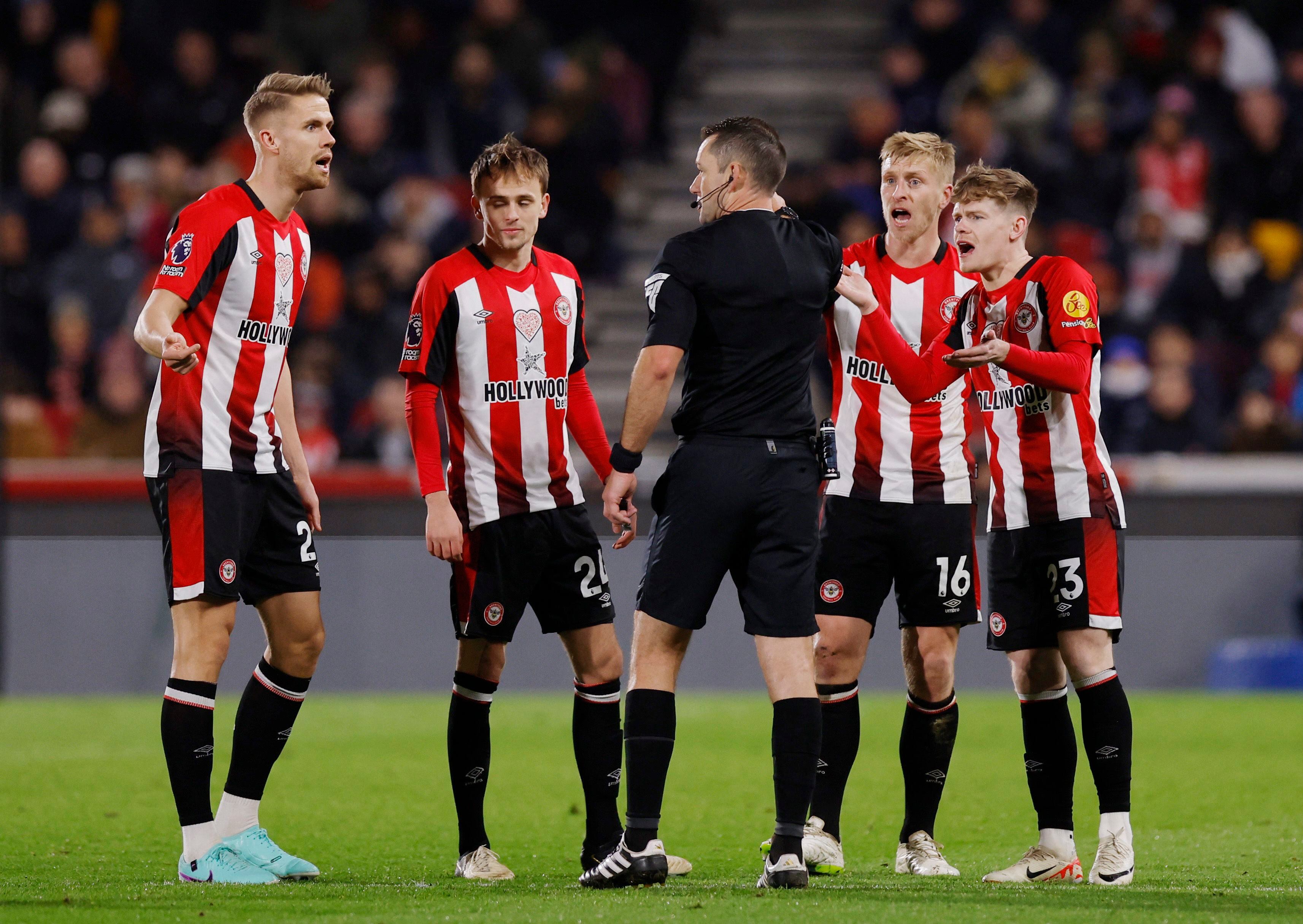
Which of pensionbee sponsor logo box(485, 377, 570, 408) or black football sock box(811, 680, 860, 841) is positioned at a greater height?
pensionbee sponsor logo box(485, 377, 570, 408)

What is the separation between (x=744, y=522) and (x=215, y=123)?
10.5m

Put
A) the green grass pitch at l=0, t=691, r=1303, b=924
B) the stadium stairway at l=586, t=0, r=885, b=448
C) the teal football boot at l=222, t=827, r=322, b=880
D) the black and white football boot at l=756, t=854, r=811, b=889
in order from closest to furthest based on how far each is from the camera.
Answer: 1. the green grass pitch at l=0, t=691, r=1303, b=924
2. the black and white football boot at l=756, t=854, r=811, b=889
3. the teal football boot at l=222, t=827, r=322, b=880
4. the stadium stairway at l=586, t=0, r=885, b=448

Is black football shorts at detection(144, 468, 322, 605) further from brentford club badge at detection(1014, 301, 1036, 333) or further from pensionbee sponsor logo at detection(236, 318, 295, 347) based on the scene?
brentford club badge at detection(1014, 301, 1036, 333)

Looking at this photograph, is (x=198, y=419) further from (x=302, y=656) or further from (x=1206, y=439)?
(x=1206, y=439)

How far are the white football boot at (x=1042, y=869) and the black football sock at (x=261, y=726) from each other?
2025 millimetres

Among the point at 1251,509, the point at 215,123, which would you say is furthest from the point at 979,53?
the point at 215,123

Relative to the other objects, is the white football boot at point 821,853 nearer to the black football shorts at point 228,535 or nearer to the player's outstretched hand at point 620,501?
the player's outstretched hand at point 620,501

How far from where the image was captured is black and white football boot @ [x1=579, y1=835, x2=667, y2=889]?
435 centimetres

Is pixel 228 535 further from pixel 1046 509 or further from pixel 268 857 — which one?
pixel 1046 509

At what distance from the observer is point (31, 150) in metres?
13.4

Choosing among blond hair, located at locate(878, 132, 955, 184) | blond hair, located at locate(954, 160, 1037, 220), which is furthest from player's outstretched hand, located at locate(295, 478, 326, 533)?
blond hair, located at locate(954, 160, 1037, 220)

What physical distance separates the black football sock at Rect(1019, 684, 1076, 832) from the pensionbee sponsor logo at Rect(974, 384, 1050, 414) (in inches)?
31.9

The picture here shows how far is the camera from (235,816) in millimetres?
4801

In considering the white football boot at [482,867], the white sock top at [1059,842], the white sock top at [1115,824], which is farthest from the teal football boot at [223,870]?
the white sock top at [1115,824]
